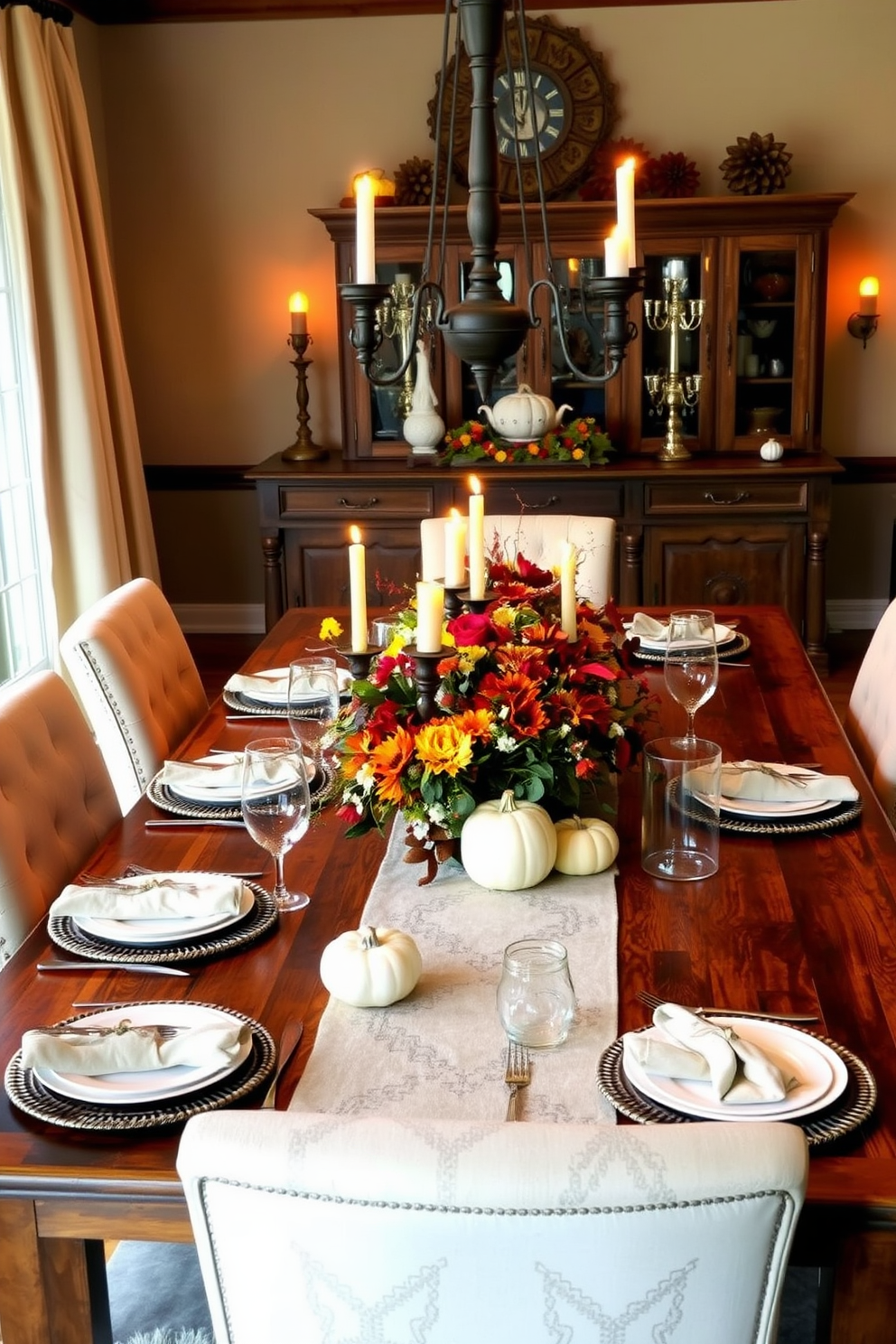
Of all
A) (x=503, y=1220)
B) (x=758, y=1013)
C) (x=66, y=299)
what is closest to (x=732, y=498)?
(x=66, y=299)

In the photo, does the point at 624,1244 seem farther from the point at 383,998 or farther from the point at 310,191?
the point at 310,191

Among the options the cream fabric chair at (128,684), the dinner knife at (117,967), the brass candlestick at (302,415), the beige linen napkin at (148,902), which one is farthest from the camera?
the brass candlestick at (302,415)

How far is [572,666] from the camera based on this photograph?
1.96 metres

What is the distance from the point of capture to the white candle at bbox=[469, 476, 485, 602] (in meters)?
2.02

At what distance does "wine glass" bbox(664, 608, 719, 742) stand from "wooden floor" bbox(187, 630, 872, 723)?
2570mm

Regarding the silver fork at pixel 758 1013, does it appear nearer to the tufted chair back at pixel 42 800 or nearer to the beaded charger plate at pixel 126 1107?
the beaded charger plate at pixel 126 1107

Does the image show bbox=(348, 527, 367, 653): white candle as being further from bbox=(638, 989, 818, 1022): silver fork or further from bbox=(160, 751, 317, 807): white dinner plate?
bbox=(638, 989, 818, 1022): silver fork

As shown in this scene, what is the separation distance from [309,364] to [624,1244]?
4.76 metres

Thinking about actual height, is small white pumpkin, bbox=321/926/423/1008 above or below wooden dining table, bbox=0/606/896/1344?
above

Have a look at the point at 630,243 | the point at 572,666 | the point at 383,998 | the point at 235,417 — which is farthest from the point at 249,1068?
the point at 235,417

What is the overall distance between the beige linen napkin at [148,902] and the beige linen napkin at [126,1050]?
12.8 inches

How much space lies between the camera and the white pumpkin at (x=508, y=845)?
1.82 meters

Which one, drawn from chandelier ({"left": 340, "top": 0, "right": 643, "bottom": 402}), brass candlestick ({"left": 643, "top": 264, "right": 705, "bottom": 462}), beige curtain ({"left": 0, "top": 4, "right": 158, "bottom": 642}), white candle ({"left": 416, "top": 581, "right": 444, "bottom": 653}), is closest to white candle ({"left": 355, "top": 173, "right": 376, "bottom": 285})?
chandelier ({"left": 340, "top": 0, "right": 643, "bottom": 402})

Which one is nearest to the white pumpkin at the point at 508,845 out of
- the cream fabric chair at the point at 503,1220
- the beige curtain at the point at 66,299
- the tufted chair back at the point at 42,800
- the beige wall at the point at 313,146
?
the tufted chair back at the point at 42,800
